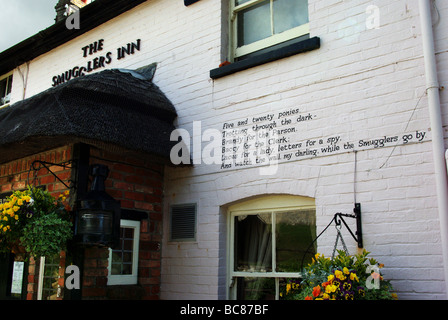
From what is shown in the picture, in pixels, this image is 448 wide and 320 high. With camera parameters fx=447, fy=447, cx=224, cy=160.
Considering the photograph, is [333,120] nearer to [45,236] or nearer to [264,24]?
[264,24]

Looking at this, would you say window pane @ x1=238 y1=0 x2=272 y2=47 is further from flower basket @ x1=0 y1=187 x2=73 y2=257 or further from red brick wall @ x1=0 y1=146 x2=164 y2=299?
flower basket @ x1=0 y1=187 x2=73 y2=257

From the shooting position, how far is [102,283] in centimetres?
460

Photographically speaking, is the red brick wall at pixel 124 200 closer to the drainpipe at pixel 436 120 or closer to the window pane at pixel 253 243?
the window pane at pixel 253 243

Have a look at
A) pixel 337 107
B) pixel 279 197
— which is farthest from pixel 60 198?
pixel 337 107

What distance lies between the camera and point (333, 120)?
4.18 meters

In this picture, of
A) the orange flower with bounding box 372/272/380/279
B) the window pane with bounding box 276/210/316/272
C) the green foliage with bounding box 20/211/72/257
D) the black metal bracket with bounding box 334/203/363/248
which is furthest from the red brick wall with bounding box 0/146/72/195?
the orange flower with bounding box 372/272/380/279

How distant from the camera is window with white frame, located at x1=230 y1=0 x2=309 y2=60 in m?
4.88

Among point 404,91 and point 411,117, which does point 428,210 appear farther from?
point 404,91

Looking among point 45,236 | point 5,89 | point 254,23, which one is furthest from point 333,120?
point 5,89

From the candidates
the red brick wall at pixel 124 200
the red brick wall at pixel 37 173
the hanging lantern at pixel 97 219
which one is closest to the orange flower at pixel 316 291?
the hanging lantern at pixel 97 219

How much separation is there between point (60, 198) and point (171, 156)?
1.24m

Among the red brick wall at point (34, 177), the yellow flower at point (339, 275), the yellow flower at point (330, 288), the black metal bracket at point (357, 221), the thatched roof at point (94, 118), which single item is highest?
the thatched roof at point (94, 118)

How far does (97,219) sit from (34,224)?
21.6 inches

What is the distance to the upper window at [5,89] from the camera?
8.55 meters
